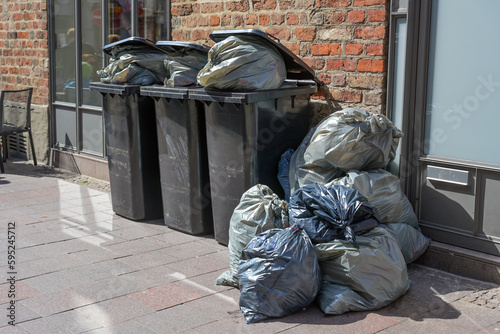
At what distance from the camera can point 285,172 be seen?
5398mm

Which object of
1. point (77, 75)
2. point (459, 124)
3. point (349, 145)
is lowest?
point (349, 145)

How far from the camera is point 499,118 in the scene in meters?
4.67

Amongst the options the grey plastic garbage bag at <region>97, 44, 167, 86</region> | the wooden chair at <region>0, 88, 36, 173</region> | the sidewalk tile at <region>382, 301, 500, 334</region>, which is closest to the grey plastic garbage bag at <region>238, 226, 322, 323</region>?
the sidewalk tile at <region>382, 301, 500, 334</region>

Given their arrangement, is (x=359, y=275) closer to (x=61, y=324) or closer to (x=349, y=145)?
(x=349, y=145)

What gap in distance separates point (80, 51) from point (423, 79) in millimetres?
5265

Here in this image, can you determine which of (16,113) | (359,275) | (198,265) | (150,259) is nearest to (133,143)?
(150,259)

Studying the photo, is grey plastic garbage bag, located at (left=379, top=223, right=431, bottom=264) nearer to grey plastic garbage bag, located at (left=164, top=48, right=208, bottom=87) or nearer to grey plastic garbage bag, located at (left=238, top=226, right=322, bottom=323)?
grey plastic garbage bag, located at (left=238, top=226, right=322, bottom=323)

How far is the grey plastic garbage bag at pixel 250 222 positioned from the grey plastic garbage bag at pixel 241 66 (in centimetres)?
95

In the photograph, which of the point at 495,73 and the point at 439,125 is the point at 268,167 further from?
the point at 495,73

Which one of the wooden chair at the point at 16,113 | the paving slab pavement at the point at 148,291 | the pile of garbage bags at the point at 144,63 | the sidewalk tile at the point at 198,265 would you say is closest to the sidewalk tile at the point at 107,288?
the paving slab pavement at the point at 148,291

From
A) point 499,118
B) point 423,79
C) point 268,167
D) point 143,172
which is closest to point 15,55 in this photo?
point 143,172

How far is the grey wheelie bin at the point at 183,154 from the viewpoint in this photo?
5.73 metres

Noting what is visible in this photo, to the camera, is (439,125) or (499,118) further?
(439,125)

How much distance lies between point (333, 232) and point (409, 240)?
823mm
